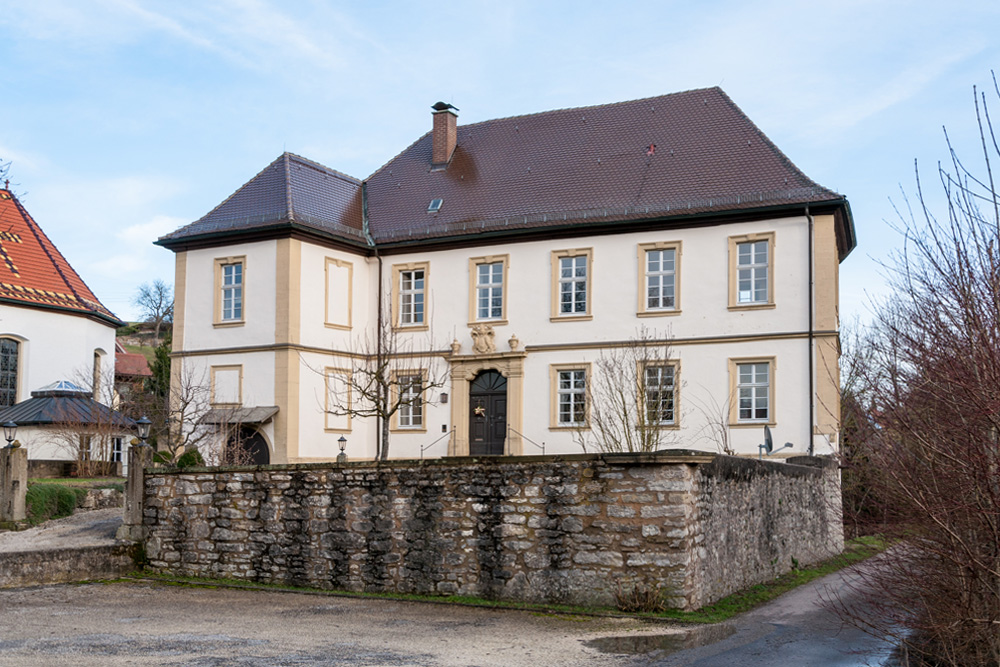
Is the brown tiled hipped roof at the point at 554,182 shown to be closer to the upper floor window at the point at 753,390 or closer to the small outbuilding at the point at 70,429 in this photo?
the upper floor window at the point at 753,390

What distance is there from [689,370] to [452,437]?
21.3ft

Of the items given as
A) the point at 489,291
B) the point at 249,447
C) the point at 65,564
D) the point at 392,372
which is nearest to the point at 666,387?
the point at 489,291

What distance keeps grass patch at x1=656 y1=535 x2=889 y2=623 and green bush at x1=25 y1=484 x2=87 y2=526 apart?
1266 cm

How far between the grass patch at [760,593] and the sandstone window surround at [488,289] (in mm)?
10793

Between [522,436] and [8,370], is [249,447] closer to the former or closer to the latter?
[522,436]

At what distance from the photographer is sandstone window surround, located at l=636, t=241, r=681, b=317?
2659 cm

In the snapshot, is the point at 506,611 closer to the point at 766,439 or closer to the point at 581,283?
the point at 766,439

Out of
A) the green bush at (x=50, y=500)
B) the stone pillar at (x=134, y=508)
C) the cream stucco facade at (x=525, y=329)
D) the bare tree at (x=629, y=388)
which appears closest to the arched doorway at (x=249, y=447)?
the cream stucco facade at (x=525, y=329)

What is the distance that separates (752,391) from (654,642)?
15606 millimetres

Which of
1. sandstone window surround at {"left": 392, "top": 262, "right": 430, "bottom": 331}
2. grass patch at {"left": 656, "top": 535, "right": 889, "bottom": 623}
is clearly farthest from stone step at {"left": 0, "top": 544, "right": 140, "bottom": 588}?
sandstone window surround at {"left": 392, "top": 262, "right": 430, "bottom": 331}

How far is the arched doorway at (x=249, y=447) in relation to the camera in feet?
87.9

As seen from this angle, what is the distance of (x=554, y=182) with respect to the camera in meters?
29.1

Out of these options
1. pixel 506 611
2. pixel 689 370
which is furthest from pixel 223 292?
pixel 506 611

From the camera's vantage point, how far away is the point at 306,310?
92.2 ft
